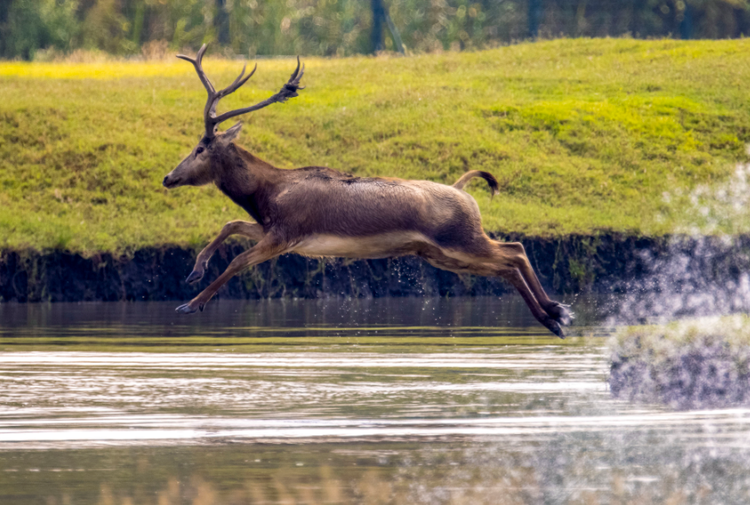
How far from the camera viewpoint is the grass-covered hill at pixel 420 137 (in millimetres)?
29422

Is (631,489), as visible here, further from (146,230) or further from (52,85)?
(52,85)

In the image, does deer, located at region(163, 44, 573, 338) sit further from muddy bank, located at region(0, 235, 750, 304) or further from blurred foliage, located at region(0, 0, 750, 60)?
blurred foliage, located at region(0, 0, 750, 60)

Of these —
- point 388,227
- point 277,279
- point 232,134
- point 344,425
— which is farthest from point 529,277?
point 277,279

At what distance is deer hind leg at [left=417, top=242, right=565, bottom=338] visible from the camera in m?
13.0

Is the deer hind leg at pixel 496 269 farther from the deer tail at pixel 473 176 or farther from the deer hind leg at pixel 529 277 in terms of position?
the deer tail at pixel 473 176

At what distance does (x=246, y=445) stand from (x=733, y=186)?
28.1m

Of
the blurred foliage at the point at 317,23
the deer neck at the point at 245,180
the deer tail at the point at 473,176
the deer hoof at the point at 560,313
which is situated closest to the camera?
the deer hoof at the point at 560,313

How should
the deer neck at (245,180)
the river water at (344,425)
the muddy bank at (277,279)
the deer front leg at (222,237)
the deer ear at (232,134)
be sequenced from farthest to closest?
the muddy bank at (277,279)
the deer ear at (232,134)
the deer neck at (245,180)
the deer front leg at (222,237)
the river water at (344,425)

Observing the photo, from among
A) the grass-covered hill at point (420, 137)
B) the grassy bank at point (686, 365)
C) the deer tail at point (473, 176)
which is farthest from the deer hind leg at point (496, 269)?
the grass-covered hill at point (420, 137)

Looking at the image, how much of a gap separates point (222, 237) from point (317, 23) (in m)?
69.5

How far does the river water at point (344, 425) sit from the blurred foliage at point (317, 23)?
5522cm

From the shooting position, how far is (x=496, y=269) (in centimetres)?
1323

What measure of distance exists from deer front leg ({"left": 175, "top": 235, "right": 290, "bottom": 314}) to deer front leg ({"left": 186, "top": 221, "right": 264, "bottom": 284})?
0.54 ft

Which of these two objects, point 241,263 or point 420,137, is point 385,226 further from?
point 420,137
